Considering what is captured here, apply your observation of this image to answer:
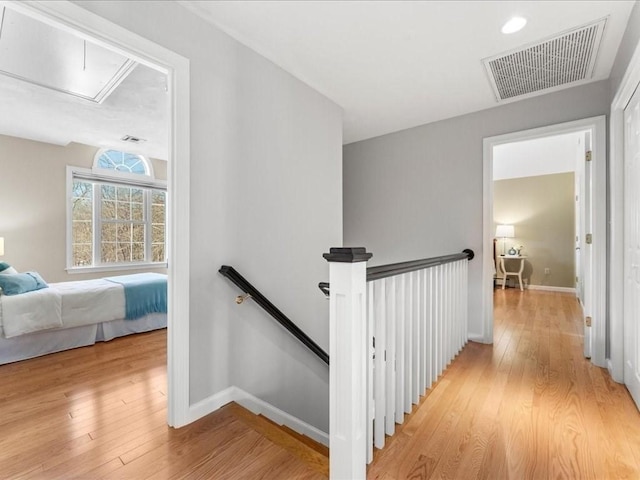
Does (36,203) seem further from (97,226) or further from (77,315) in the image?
(77,315)

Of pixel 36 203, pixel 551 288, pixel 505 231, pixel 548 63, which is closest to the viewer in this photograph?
pixel 548 63

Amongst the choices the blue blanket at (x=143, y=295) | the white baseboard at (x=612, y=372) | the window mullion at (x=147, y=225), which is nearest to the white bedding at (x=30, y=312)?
the blue blanket at (x=143, y=295)

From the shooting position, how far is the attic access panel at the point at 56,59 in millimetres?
2051

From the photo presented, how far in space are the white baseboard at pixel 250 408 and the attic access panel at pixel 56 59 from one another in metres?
2.44

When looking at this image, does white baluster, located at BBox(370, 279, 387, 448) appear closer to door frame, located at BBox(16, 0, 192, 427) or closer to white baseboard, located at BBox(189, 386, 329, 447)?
white baseboard, located at BBox(189, 386, 329, 447)

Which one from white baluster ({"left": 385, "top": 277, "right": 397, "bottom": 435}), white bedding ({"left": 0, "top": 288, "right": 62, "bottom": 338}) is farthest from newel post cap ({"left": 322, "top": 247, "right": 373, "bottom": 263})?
white bedding ({"left": 0, "top": 288, "right": 62, "bottom": 338})

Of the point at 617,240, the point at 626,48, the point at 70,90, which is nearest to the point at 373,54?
the point at 626,48

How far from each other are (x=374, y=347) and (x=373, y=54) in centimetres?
212

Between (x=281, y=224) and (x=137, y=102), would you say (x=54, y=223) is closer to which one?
(x=137, y=102)

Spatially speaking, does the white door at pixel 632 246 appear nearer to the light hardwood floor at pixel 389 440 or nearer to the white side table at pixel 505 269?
the light hardwood floor at pixel 389 440

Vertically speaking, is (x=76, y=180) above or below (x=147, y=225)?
above

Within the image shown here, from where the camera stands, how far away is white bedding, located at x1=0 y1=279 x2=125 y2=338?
2778 mm

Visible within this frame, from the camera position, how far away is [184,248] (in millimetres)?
1752

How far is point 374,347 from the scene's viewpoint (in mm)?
1514
